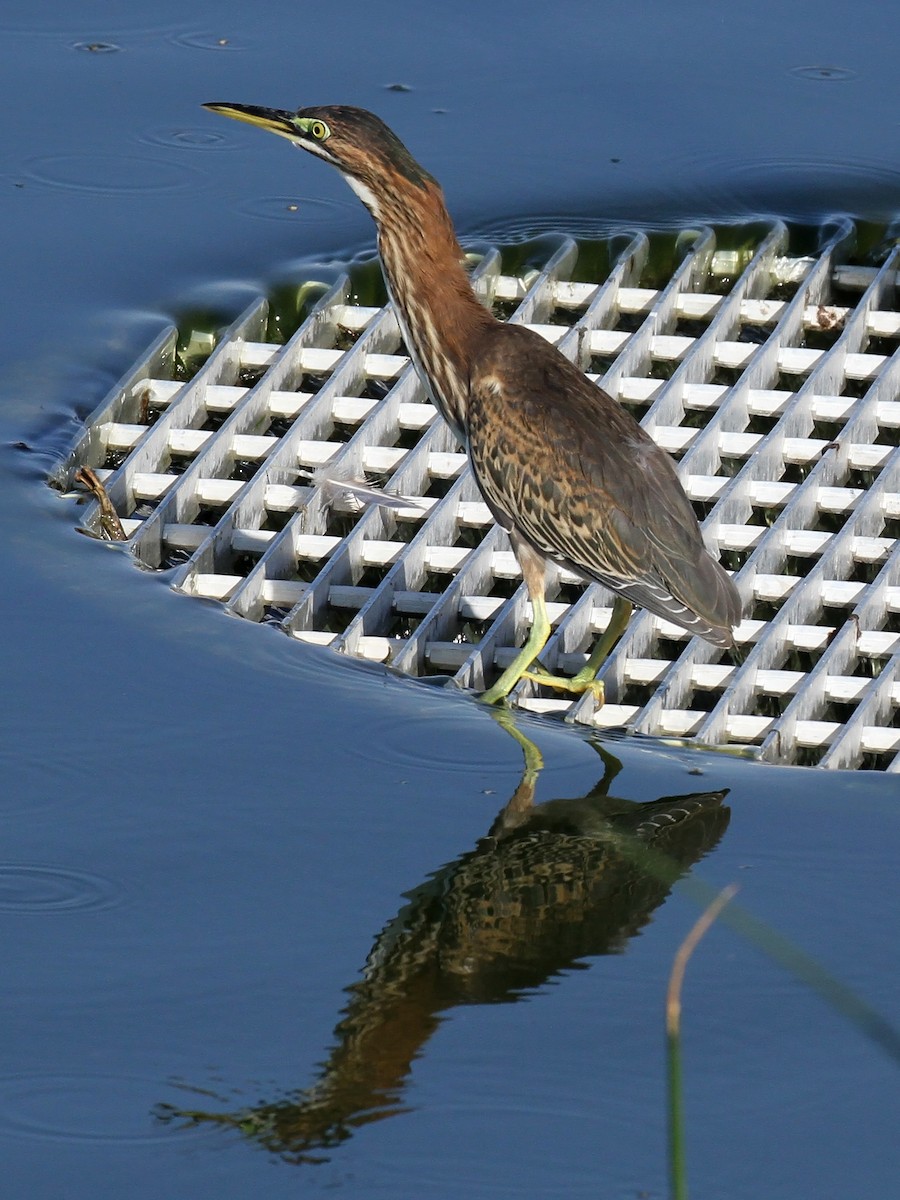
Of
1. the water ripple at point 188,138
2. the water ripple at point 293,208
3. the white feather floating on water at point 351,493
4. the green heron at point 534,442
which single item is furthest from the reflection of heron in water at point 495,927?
the water ripple at point 188,138

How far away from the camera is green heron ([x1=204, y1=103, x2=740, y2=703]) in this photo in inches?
163

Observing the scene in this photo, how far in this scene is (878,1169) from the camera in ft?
8.76

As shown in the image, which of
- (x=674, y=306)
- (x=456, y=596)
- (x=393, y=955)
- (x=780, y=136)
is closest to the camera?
(x=393, y=955)

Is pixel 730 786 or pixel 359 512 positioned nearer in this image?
pixel 730 786

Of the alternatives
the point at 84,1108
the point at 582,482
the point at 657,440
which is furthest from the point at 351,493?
the point at 84,1108

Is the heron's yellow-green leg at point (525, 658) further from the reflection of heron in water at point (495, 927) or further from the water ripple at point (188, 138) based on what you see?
the water ripple at point (188, 138)

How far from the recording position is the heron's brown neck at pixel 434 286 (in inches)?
175

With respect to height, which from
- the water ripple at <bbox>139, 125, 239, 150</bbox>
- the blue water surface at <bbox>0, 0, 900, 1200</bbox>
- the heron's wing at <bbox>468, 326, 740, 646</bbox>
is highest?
the water ripple at <bbox>139, 125, 239, 150</bbox>

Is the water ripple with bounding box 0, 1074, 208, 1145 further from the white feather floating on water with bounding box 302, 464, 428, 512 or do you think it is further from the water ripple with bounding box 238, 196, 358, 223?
the water ripple with bounding box 238, 196, 358, 223

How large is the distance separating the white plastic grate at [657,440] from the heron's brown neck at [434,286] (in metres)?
0.40

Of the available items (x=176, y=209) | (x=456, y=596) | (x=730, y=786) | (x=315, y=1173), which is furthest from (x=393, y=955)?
(x=176, y=209)

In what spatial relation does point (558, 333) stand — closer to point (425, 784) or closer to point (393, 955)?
point (425, 784)

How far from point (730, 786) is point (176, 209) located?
3365mm

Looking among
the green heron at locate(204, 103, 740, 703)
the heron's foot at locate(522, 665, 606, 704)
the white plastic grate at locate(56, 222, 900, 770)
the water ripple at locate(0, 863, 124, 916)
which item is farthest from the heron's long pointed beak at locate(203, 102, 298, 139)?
the water ripple at locate(0, 863, 124, 916)
